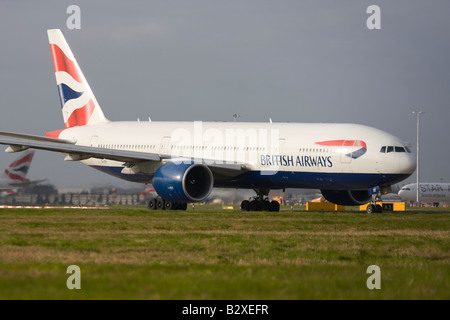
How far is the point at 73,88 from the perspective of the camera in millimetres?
41719

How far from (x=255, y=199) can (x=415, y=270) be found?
25364 millimetres

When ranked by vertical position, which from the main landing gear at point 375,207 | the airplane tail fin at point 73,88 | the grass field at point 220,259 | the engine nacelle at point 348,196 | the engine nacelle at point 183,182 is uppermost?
the airplane tail fin at point 73,88

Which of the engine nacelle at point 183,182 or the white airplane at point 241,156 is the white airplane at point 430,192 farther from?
the engine nacelle at point 183,182

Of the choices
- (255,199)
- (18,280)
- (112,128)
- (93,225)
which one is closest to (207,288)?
(18,280)

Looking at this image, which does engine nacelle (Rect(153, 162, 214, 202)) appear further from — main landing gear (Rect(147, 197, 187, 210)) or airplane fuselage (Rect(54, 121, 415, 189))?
airplane fuselage (Rect(54, 121, 415, 189))

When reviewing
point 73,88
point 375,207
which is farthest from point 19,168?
point 375,207

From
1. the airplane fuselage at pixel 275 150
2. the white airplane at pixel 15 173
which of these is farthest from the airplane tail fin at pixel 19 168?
the airplane fuselage at pixel 275 150

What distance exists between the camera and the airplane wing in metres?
32.9

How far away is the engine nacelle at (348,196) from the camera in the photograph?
123ft

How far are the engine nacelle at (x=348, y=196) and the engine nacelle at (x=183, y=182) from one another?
714 cm

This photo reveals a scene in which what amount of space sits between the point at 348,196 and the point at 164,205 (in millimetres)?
9024

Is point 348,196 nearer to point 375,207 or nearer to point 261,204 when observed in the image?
point 375,207
